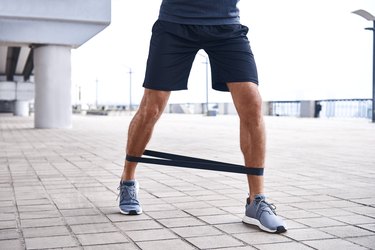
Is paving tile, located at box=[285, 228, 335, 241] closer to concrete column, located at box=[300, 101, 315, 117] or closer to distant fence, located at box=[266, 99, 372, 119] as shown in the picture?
distant fence, located at box=[266, 99, 372, 119]

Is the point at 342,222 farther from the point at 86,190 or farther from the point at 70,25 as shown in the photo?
the point at 70,25

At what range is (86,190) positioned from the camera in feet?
15.5

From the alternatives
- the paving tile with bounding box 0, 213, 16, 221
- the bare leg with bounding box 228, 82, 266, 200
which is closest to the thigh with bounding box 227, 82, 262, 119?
the bare leg with bounding box 228, 82, 266, 200

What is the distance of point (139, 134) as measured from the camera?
366cm

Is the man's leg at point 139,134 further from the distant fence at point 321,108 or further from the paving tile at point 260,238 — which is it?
the distant fence at point 321,108

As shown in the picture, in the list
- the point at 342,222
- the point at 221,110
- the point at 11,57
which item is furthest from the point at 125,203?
the point at 221,110

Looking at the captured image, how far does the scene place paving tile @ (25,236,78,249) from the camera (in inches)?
110

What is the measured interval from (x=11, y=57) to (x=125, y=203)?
38.7 meters

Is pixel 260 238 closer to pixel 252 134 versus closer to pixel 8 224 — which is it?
→ pixel 252 134

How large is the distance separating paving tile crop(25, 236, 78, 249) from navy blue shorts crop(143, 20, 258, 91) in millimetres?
1114

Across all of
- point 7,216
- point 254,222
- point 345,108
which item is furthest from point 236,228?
point 345,108

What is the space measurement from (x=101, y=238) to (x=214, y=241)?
63 cm

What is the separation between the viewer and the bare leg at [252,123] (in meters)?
3.34

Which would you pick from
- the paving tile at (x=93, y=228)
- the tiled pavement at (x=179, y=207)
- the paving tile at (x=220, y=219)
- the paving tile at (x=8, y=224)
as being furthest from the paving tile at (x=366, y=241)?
the paving tile at (x=8, y=224)
